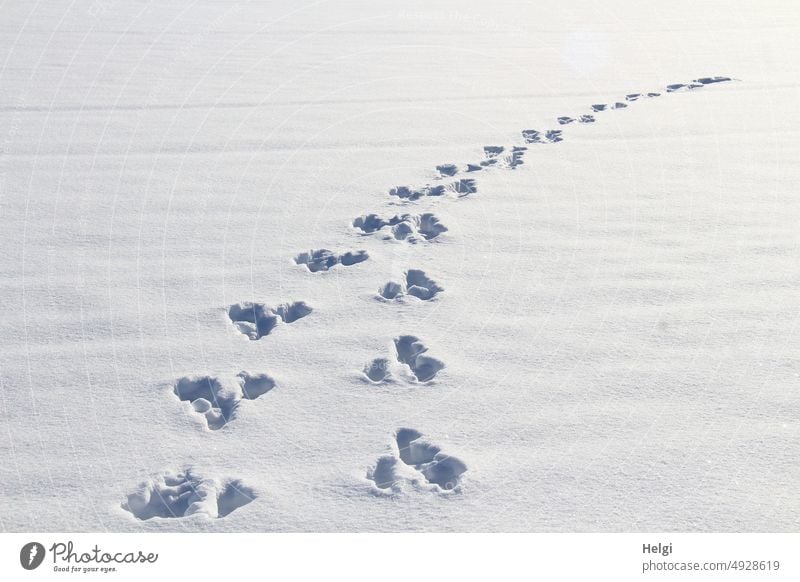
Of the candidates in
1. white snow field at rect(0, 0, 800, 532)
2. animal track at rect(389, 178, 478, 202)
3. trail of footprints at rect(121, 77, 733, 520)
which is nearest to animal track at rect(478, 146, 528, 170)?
white snow field at rect(0, 0, 800, 532)

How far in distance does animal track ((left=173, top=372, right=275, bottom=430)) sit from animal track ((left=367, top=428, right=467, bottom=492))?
1.87 ft

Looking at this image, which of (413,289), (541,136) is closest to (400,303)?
(413,289)

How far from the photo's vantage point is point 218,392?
9.78 ft

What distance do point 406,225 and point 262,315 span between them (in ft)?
3.46

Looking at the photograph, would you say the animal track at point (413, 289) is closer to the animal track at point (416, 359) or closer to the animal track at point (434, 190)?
the animal track at point (416, 359)

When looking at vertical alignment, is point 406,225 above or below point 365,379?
above

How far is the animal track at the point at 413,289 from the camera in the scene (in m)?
3.64

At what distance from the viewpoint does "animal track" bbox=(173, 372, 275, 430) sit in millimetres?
2879

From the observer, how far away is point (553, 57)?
7969mm

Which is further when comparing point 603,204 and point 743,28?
point 743,28
